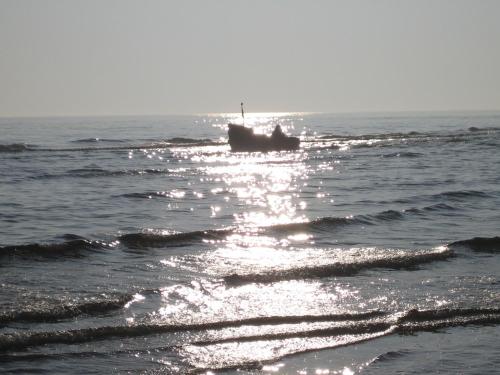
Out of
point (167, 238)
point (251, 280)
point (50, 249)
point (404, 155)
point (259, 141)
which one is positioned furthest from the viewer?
point (259, 141)

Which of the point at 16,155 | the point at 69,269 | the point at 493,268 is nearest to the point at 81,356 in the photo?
the point at 69,269

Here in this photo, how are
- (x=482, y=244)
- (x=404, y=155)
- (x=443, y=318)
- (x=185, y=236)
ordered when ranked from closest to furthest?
(x=443, y=318), (x=482, y=244), (x=185, y=236), (x=404, y=155)

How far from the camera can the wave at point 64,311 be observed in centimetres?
1102

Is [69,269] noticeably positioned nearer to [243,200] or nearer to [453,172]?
[243,200]

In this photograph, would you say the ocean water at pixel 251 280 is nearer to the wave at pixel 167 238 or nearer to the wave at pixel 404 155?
the wave at pixel 167 238

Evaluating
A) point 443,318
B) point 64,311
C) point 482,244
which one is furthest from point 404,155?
point 64,311

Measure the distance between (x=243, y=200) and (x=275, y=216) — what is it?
16.7ft

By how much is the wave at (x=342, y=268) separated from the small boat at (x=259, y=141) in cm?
4253

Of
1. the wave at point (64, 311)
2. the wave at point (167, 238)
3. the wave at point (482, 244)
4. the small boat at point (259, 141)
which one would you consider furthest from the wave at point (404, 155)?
the wave at point (64, 311)

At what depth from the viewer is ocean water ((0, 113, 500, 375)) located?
970 centimetres

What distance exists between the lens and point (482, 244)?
681 inches

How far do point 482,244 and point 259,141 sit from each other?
42.3m

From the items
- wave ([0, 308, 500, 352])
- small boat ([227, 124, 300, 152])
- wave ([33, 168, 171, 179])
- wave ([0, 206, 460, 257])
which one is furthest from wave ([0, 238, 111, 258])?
small boat ([227, 124, 300, 152])

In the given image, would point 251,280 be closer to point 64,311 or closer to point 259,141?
point 64,311
